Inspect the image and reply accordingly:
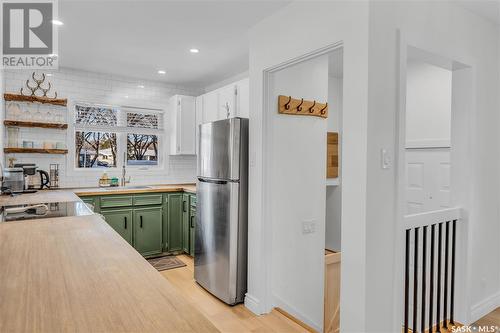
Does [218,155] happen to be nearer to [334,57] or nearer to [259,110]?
[259,110]

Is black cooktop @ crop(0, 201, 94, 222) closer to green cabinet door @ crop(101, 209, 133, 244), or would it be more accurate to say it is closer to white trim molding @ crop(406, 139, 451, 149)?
green cabinet door @ crop(101, 209, 133, 244)

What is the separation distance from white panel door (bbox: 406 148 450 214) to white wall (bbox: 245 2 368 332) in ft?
3.85

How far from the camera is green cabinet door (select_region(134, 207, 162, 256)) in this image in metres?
4.16

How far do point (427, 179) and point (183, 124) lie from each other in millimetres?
3203

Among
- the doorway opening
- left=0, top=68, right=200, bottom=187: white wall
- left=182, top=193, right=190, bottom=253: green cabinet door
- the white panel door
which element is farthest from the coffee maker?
the white panel door

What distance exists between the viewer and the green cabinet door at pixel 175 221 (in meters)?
4.40

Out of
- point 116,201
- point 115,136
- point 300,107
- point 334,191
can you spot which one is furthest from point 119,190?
point 334,191

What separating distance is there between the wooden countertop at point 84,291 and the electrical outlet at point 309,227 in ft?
6.12

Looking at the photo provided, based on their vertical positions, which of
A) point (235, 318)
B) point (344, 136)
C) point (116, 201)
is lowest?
point (235, 318)

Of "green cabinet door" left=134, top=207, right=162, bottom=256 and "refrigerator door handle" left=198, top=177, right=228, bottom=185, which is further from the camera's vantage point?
"green cabinet door" left=134, top=207, right=162, bottom=256

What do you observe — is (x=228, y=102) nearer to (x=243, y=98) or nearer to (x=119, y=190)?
(x=243, y=98)

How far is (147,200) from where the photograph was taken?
13.8 ft

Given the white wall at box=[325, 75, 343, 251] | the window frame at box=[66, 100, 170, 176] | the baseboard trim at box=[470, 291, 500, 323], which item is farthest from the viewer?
the white wall at box=[325, 75, 343, 251]

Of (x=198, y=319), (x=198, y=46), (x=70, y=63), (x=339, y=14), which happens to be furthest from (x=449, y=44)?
(x=70, y=63)
